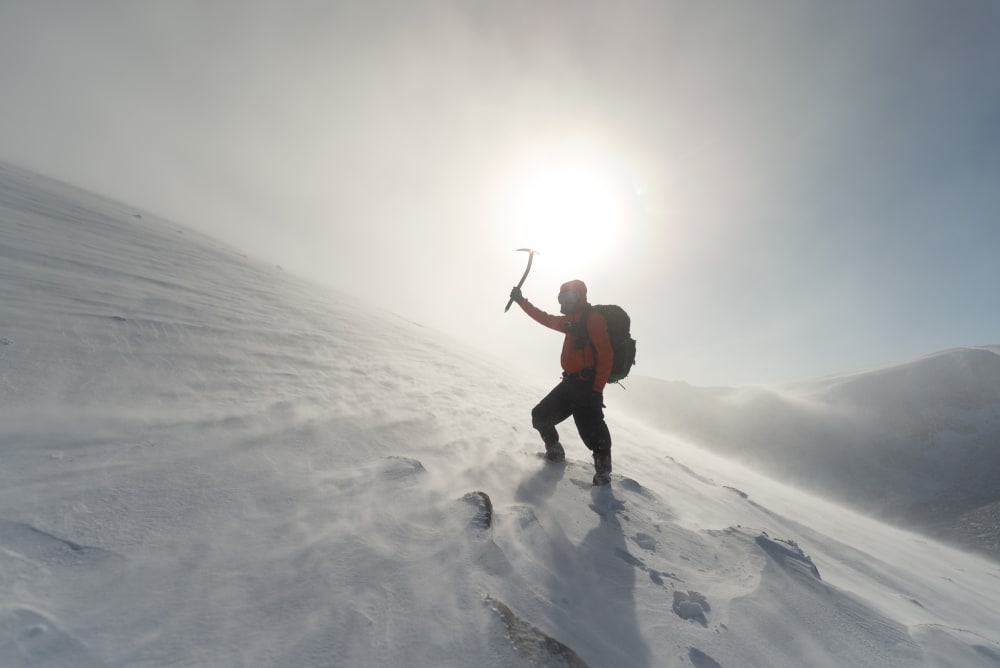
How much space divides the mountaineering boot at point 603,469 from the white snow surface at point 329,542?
0.67ft

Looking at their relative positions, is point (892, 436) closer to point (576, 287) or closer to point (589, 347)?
point (589, 347)

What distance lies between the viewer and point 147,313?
568cm

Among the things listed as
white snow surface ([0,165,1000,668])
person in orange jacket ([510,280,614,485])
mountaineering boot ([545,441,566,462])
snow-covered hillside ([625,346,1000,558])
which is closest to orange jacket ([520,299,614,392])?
person in orange jacket ([510,280,614,485])

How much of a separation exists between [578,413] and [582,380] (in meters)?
0.46

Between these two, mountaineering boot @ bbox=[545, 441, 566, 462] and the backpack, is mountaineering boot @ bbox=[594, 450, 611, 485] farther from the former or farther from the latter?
the backpack

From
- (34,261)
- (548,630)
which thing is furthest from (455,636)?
(34,261)

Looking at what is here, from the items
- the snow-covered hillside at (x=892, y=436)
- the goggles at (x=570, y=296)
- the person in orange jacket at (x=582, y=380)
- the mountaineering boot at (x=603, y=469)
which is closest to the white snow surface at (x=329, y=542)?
the mountaineering boot at (x=603, y=469)

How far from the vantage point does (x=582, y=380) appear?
5086 millimetres

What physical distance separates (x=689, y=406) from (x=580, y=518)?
4754 centimetres

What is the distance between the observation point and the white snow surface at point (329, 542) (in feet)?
5.95

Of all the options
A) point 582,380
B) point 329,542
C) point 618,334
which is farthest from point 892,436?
point 329,542

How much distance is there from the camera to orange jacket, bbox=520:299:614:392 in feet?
15.9

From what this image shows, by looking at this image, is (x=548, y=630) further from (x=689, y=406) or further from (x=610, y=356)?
(x=689, y=406)

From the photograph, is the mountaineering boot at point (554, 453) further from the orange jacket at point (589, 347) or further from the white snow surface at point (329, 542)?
the orange jacket at point (589, 347)
